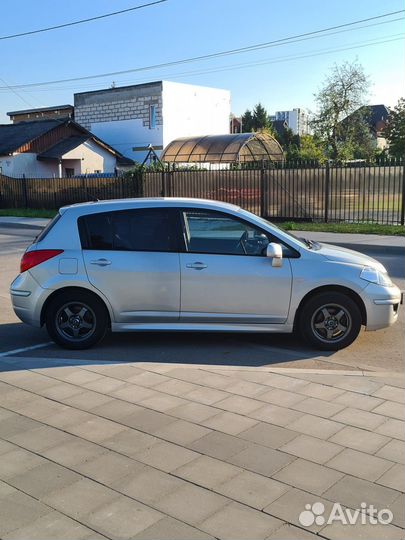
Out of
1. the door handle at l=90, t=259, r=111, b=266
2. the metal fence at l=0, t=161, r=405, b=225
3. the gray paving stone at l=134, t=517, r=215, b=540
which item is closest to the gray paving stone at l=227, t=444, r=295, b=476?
the gray paving stone at l=134, t=517, r=215, b=540

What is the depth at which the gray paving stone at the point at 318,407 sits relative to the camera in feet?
14.1

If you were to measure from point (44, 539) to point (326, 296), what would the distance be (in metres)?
3.82

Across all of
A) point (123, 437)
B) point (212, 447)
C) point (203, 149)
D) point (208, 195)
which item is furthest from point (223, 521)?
point (203, 149)

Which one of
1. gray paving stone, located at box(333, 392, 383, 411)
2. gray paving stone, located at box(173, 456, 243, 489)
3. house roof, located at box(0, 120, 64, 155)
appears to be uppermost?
house roof, located at box(0, 120, 64, 155)

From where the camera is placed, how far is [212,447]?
12.4 ft

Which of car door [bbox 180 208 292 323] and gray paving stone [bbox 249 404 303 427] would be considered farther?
car door [bbox 180 208 292 323]

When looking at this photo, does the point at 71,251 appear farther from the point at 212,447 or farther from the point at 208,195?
the point at 208,195

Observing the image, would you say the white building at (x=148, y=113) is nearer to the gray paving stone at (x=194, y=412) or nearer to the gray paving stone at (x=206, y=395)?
the gray paving stone at (x=206, y=395)

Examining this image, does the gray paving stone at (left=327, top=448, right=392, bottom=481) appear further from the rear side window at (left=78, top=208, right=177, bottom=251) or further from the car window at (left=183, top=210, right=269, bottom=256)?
the rear side window at (left=78, top=208, right=177, bottom=251)

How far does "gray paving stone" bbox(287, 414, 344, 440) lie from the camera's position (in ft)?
13.0

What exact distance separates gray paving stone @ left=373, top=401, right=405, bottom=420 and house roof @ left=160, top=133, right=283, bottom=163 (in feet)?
111

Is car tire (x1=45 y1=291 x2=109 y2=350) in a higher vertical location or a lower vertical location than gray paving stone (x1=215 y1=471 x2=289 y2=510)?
higher

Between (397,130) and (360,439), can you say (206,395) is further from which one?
(397,130)

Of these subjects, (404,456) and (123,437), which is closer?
(404,456)
